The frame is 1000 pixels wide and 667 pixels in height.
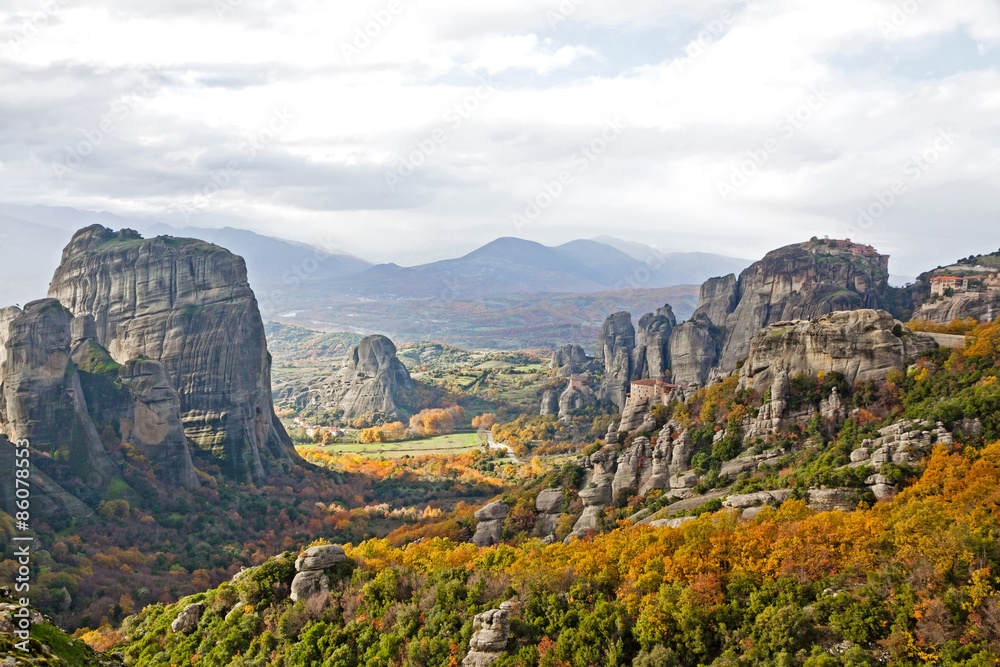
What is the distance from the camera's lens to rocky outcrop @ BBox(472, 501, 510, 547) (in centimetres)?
5169

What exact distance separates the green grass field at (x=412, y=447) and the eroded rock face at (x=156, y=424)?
1661 inches

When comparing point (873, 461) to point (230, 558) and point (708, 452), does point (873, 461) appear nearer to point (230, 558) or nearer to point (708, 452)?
point (708, 452)

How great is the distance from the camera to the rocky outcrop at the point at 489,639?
26.2 metres

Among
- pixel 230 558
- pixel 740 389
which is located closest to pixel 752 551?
pixel 740 389

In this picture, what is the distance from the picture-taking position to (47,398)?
6081 centimetres

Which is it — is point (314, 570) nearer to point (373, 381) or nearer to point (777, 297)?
point (777, 297)

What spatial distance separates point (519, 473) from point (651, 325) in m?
40.6

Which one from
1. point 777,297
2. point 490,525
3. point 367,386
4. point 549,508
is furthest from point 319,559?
point 367,386

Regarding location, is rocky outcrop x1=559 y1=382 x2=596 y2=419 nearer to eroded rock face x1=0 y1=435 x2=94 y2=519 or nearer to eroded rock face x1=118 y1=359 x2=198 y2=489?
eroded rock face x1=118 y1=359 x2=198 y2=489

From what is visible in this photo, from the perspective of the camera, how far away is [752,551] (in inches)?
1107

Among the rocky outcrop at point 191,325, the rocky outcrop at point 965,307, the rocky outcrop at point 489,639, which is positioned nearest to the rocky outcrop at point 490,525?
the rocky outcrop at point 489,639

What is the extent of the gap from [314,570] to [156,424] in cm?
4502

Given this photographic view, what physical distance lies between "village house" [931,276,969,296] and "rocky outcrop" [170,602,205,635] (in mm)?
86086

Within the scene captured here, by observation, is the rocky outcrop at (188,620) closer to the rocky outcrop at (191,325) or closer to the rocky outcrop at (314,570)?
the rocky outcrop at (314,570)
